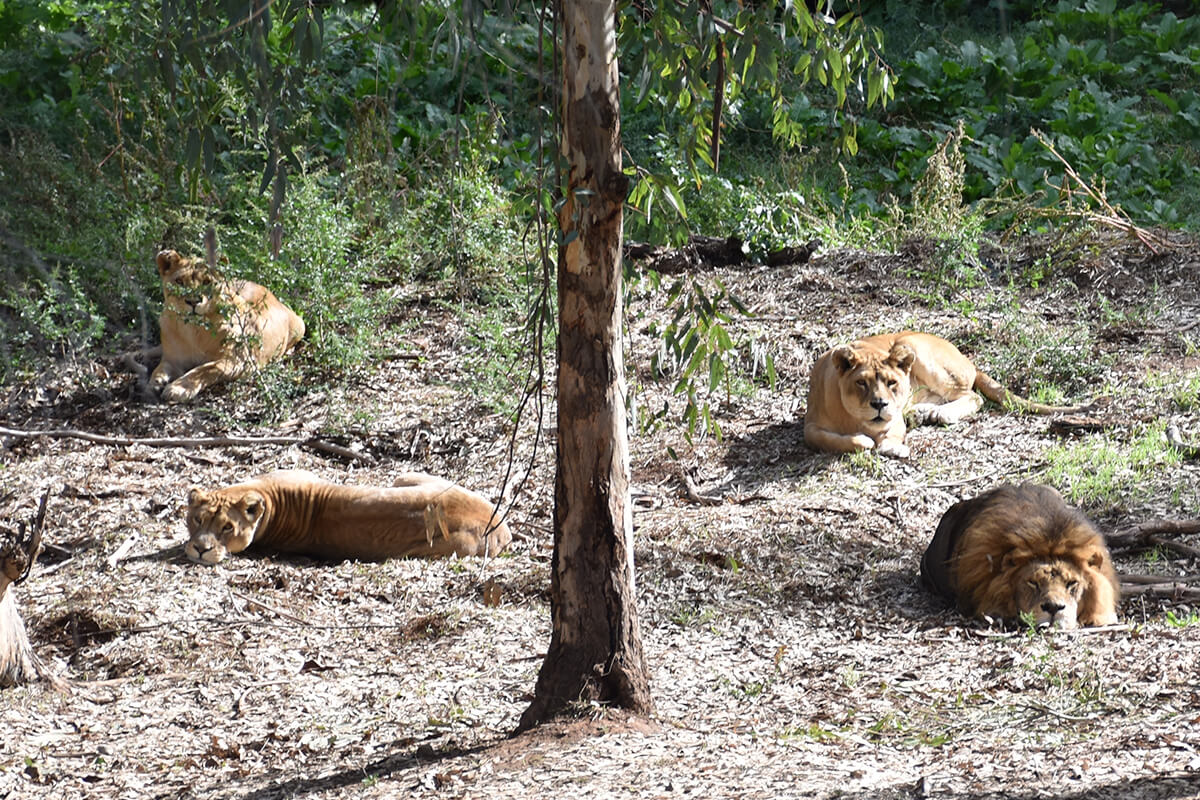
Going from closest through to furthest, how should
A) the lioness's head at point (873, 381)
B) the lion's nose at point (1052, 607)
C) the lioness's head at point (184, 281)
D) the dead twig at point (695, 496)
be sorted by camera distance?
1. the lion's nose at point (1052, 607)
2. the dead twig at point (695, 496)
3. the lioness's head at point (873, 381)
4. the lioness's head at point (184, 281)

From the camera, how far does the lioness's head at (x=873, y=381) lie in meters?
8.51

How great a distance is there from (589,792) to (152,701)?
244 centimetres

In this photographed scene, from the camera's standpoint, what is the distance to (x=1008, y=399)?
30.5 feet

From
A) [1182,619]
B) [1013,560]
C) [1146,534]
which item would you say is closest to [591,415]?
[1013,560]

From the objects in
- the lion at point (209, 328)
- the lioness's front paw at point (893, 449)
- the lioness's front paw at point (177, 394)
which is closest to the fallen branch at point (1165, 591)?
the lioness's front paw at point (893, 449)

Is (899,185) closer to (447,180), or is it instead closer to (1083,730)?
(447,180)

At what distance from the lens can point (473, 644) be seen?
249 inches

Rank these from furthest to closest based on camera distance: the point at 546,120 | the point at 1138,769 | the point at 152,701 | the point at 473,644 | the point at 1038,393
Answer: the point at 1038,393
the point at 473,644
the point at 152,701
the point at 546,120
the point at 1138,769

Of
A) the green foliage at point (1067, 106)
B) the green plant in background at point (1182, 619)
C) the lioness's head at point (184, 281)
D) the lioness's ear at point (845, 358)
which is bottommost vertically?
the green plant in background at point (1182, 619)

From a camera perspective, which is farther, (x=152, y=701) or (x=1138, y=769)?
(x=152, y=701)

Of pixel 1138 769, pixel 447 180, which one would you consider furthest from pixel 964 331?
pixel 1138 769

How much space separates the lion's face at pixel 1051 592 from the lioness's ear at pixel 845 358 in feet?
8.81

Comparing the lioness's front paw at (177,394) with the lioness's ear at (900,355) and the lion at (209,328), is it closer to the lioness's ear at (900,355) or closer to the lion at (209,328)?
the lion at (209,328)

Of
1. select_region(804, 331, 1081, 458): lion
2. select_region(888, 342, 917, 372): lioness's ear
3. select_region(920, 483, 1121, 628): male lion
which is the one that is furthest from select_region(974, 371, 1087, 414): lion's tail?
select_region(920, 483, 1121, 628): male lion
